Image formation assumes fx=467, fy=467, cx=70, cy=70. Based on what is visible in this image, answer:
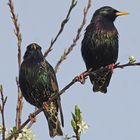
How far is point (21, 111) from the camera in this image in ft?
8.36

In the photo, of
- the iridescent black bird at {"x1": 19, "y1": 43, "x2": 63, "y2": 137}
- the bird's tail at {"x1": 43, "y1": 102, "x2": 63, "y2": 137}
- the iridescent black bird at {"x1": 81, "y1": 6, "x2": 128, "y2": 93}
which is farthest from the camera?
the iridescent black bird at {"x1": 81, "y1": 6, "x2": 128, "y2": 93}

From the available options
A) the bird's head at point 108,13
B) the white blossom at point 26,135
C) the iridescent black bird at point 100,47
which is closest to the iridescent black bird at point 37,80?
the iridescent black bird at point 100,47

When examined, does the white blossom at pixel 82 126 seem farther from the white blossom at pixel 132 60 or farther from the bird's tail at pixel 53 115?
the white blossom at pixel 132 60

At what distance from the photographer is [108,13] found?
6.74 meters

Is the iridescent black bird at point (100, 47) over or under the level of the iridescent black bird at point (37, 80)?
over

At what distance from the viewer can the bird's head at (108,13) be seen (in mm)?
6655

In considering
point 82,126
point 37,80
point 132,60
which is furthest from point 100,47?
point 82,126

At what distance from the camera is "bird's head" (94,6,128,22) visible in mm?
6655

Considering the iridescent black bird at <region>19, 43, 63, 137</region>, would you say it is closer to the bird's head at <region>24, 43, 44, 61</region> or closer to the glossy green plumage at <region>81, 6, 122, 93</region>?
the bird's head at <region>24, 43, 44, 61</region>

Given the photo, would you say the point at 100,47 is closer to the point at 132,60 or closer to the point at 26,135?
the point at 132,60

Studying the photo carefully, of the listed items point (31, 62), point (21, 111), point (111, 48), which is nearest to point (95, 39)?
point (111, 48)

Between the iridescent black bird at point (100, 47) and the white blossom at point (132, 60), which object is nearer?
the white blossom at point (132, 60)

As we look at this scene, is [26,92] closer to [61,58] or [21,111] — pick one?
[61,58]

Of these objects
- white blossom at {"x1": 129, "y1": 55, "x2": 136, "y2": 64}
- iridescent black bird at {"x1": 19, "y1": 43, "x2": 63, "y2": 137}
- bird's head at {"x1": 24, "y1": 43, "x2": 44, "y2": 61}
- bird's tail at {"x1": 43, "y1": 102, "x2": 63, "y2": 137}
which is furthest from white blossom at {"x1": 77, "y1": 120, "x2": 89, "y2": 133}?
bird's head at {"x1": 24, "y1": 43, "x2": 44, "y2": 61}
